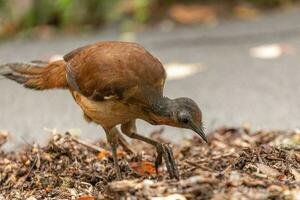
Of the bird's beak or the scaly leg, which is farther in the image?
the scaly leg

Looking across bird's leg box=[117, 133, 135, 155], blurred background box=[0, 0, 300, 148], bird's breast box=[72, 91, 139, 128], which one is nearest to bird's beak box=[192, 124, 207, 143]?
bird's breast box=[72, 91, 139, 128]

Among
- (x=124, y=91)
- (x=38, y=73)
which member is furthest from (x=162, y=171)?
(x=38, y=73)

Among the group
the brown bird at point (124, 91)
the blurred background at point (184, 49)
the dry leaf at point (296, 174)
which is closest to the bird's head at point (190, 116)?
the brown bird at point (124, 91)

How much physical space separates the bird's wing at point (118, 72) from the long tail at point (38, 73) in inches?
14.3

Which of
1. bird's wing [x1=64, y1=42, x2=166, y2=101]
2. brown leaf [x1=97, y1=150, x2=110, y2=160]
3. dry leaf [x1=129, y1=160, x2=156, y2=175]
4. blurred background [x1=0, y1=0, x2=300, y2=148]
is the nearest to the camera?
bird's wing [x1=64, y1=42, x2=166, y2=101]

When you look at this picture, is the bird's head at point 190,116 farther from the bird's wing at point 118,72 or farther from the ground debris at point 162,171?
the bird's wing at point 118,72

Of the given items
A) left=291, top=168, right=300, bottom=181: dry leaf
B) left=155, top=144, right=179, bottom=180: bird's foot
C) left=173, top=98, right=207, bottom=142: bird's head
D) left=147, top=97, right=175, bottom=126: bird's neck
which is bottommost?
left=291, top=168, right=300, bottom=181: dry leaf

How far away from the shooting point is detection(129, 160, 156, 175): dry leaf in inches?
212

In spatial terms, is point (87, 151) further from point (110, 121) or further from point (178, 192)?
point (178, 192)

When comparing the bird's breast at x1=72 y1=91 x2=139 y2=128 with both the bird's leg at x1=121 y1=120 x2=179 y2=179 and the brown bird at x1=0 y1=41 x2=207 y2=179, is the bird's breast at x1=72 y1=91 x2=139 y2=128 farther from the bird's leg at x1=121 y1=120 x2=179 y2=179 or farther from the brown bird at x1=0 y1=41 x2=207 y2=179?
the bird's leg at x1=121 y1=120 x2=179 y2=179

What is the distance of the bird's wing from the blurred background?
6.46ft

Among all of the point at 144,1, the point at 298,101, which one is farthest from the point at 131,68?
the point at 144,1

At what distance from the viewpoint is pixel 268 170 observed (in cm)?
455

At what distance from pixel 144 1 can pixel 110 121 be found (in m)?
6.74
